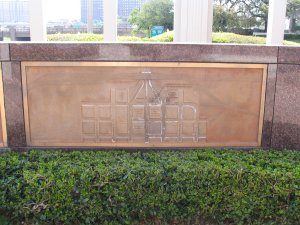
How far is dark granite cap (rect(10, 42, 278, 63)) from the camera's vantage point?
4250 millimetres

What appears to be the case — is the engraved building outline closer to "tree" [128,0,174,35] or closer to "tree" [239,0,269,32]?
"tree" [239,0,269,32]

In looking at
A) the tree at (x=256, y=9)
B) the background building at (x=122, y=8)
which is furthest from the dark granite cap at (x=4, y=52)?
the tree at (x=256, y=9)

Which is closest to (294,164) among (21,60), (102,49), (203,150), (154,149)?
(203,150)

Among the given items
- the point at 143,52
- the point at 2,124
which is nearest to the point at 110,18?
the point at 143,52

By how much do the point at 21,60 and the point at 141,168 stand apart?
5.59 feet

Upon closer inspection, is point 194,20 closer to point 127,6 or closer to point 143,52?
point 143,52

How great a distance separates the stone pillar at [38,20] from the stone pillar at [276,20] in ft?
11.3

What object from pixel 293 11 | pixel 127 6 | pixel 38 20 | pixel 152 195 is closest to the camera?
pixel 152 195

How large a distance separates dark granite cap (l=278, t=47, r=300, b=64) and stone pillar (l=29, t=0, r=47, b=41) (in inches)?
139

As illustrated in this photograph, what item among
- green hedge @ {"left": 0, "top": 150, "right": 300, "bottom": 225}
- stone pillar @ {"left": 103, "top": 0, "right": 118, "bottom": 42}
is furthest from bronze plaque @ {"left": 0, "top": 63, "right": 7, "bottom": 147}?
stone pillar @ {"left": 103, "top": 0, "right": 118, "bottom": 42}

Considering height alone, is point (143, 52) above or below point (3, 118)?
above

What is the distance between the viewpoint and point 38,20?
629 cm

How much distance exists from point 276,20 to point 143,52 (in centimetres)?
296

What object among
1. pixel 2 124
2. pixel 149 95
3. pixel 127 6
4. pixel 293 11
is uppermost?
pixel 127 6
